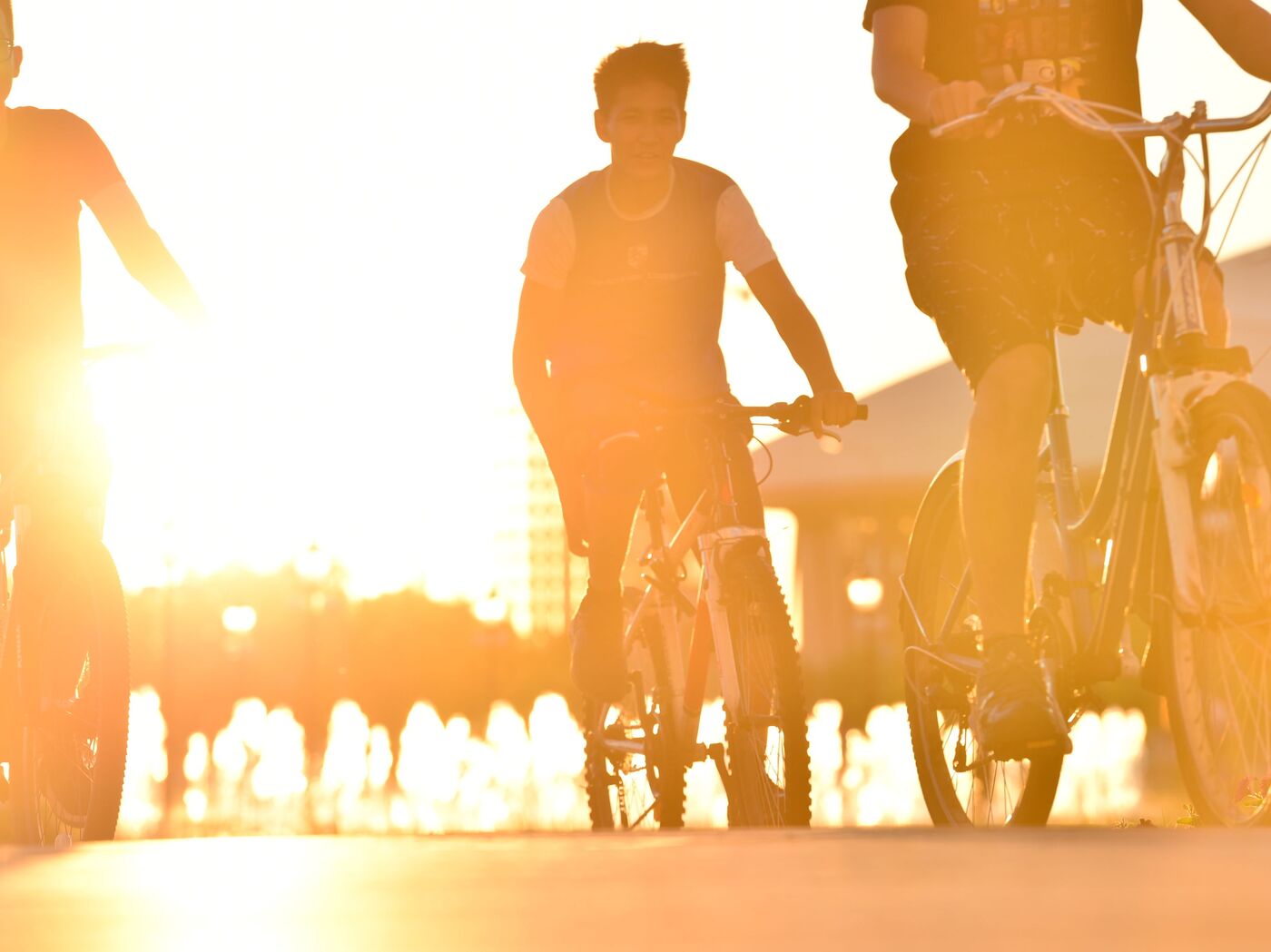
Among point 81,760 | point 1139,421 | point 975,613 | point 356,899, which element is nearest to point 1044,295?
point 1139,421

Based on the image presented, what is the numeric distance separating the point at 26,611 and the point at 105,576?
0.85 feet

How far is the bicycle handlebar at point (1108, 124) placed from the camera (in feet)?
14.3

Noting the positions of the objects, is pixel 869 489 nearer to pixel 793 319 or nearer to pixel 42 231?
pixel 793 319

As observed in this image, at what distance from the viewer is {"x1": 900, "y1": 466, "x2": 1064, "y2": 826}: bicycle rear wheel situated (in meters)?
5.13

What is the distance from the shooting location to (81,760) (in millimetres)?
5223

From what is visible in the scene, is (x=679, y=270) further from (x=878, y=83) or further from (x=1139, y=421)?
(x=1139, y=421)

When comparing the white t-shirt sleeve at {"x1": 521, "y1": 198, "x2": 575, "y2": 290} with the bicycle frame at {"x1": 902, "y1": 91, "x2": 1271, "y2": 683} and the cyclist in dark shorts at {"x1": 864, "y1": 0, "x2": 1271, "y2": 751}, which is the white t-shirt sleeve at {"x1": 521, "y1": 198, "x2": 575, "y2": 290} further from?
the bicycle frame at {"x1": 902, "y1": 91, "x2": 1271, "y2": 683}

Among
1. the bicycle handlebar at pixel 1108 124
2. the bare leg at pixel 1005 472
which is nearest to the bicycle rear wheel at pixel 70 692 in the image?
the bare leg at pixel 1005 472

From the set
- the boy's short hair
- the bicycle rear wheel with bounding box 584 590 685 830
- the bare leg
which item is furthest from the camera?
the boy's short hair

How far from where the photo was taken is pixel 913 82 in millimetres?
4621

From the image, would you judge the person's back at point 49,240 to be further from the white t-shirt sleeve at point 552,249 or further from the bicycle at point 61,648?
the white t-shirt sleeve at point 552,249

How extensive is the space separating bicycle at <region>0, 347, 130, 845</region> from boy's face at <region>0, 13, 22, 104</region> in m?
0.77

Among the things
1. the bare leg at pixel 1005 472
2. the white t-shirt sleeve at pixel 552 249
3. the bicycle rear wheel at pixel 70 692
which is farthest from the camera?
the white t-shirt sleeve at pixel 552 249

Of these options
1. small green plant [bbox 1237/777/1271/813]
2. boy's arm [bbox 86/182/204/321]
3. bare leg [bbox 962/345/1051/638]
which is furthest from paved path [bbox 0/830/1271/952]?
boy's arm [bbox 86/182/204/321]
